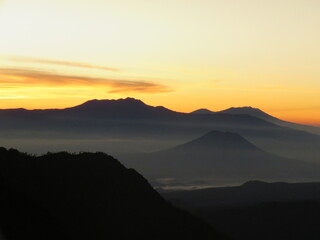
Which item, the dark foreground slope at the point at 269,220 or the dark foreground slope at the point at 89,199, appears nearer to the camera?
the dark foreground slope at the point at 89,199

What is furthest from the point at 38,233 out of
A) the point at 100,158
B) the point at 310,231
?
the point at 310,231

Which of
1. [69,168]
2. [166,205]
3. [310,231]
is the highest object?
[69,168]

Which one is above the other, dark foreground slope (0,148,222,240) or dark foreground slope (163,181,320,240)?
dark foreground slope (0,148,222,240)

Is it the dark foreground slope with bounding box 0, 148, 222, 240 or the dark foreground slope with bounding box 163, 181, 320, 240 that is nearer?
the dark foreground slope with bounding box 0, 148, 222, 240

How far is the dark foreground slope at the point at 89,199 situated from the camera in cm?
6044

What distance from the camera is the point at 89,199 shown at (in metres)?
72.9

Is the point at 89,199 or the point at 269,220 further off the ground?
the point at 89,199

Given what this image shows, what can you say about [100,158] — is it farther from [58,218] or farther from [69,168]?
[58,218]

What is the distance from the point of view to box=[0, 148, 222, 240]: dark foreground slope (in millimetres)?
60438

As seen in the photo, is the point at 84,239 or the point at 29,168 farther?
the point at 29,168

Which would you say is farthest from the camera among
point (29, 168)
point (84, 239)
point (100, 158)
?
point (100, 158)

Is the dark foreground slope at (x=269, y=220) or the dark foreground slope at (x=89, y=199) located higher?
the dark foreground slope at (x=89, y=199)

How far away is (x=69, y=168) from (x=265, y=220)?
A: 79.3 metres

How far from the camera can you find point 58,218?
6194cm
